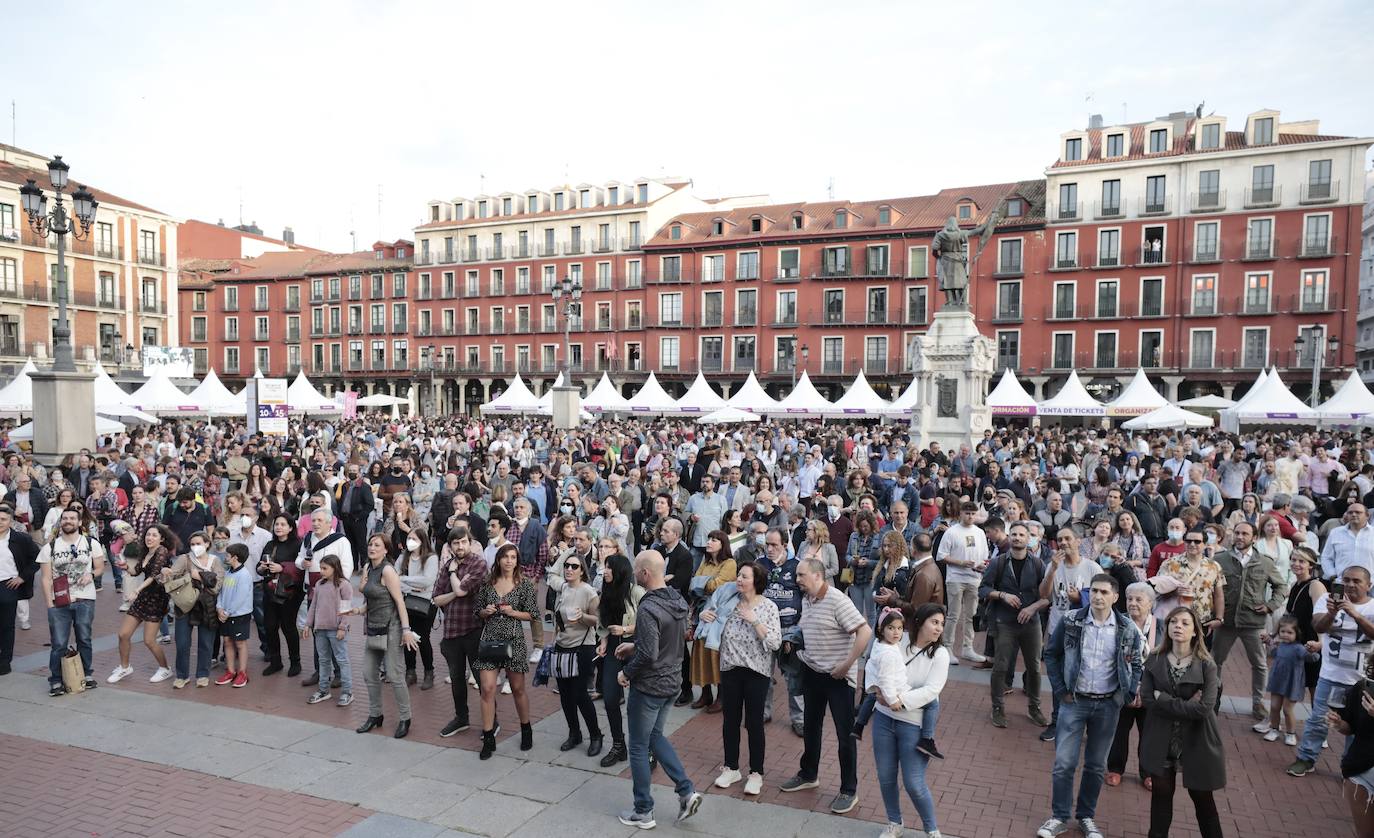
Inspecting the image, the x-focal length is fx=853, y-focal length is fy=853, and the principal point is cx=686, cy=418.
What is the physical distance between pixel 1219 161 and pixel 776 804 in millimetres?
41192

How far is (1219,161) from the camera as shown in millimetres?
37094

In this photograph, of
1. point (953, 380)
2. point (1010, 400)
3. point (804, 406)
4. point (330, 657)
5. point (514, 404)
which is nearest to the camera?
point (330, 657)

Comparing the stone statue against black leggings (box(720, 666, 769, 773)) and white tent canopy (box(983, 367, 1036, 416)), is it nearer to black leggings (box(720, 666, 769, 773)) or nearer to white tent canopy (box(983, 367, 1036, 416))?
white tent canopy (box(983, 367, 1036, 416))

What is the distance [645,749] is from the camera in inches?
202

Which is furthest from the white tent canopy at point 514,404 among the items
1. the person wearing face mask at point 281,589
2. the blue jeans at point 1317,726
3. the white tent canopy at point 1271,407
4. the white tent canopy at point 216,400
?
the blue jeans at point 1317,726

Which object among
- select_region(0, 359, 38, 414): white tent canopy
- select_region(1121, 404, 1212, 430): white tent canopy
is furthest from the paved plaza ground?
select_region(1121, 404, 1212, 430): white tent canopy

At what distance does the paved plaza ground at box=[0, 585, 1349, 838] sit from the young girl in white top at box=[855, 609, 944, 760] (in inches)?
32.8

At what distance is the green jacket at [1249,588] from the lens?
21.7ft

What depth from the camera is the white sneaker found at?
498cm

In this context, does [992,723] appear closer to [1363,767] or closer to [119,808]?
[1363,767]

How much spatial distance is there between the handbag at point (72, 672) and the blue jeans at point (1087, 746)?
7.85 m

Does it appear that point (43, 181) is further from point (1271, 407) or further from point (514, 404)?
point (1271, 407)

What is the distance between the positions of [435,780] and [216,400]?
22.2 metres

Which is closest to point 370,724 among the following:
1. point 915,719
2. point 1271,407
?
point 915,719
